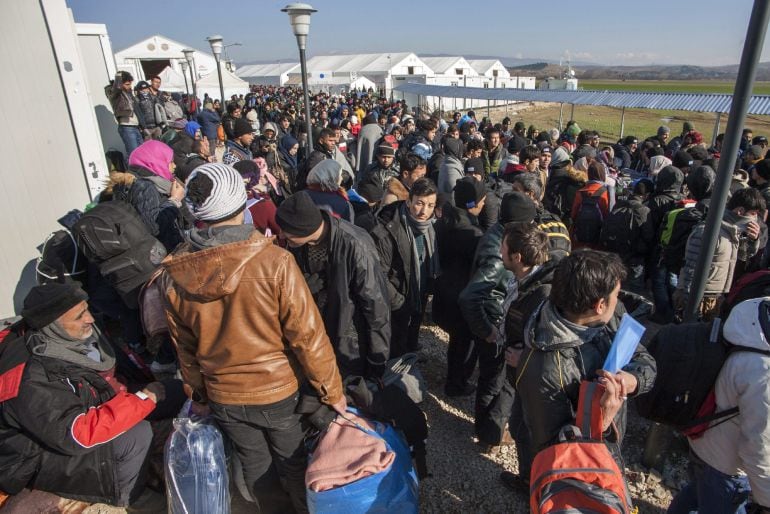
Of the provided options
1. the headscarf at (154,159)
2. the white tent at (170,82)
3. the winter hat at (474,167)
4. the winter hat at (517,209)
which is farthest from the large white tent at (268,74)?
the winter hat at (517,209)

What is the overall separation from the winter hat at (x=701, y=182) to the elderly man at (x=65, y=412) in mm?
5279

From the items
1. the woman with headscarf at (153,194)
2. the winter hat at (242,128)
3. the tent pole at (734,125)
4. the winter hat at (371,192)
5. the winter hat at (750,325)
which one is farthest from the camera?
the winter hat at (242,128)

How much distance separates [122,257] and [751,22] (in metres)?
4.26

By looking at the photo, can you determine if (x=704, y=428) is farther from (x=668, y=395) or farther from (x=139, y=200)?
(x=139, y=200)

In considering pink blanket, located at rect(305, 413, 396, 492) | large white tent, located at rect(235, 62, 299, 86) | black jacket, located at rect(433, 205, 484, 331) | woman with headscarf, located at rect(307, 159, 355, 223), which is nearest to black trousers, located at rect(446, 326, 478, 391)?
black jacket, located at rect(433, 205, 484, 331)

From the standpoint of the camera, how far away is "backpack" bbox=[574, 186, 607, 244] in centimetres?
520

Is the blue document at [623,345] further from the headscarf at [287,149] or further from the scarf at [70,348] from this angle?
the headscarf at [287,149]

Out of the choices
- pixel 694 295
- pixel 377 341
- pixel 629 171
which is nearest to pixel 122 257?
pixel 377 341

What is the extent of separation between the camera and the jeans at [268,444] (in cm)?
230

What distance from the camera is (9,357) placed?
2.38 metres

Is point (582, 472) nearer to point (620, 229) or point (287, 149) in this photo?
point (620, 229)

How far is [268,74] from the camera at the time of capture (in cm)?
6631

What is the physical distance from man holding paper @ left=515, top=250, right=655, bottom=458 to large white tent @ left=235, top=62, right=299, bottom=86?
65.4m

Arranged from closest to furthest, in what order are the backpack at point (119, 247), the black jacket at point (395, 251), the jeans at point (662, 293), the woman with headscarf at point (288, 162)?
the backpack at point (119, 247), the black jacket at point (395, 251), the jeans at point (662, 293), the woman with headscarf at point (288, 162)
